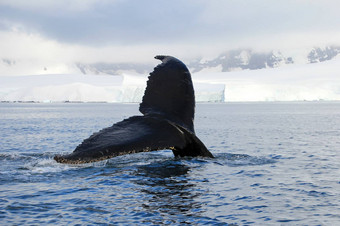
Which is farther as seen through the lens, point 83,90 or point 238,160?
point 83,90

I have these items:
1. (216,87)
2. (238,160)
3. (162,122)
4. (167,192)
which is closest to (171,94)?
(162,122)

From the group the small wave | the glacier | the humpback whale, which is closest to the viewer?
the humpback whale

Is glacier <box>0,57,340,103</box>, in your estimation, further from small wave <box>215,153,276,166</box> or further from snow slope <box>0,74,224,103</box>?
small wave <box>215,153,276,166</box>

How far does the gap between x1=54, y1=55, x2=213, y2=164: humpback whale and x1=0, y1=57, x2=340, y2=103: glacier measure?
86318mm

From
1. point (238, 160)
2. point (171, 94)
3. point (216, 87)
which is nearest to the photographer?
point (171, 94)

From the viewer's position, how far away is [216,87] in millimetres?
103062

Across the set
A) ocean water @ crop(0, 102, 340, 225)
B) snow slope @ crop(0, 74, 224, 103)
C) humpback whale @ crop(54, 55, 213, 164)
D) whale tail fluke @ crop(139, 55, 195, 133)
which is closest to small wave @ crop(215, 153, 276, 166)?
ocean water @ crop(0, 102, 340, 225)

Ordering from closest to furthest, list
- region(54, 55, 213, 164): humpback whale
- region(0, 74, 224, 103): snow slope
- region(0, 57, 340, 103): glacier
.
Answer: region(54, 55, 213, 164): humpback whale → region(0, 57, 340, 103): glacier → region(0, 74, 224, 103): snow slope

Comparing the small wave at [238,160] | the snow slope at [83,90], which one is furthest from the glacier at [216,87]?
the small wave at [238,160]

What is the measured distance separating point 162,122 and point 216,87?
9556 cm

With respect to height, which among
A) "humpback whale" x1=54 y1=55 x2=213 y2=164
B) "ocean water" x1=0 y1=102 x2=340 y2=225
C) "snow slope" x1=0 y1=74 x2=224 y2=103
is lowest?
"ocean water" x1=0 y1=102 x2=340 y2=225

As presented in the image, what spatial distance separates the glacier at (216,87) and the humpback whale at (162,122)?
3398 inches

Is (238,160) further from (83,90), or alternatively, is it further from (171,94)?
(83,90)

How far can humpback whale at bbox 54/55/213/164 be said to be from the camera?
749cm
